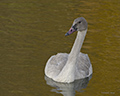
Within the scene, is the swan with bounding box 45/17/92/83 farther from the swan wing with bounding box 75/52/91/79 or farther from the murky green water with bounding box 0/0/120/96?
the murky green water with bounding box 0/0/120/96

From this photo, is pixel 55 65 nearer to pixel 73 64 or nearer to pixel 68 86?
pixel 73 64

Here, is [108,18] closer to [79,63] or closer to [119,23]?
[119,23]

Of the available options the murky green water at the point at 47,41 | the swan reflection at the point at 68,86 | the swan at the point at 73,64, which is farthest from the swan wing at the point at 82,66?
the murky green water at the point at 47,41

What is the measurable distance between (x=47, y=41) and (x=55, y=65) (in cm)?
300

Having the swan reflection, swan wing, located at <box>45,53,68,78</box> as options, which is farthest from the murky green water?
swan wing, located at <box>45,53,68,78</box>

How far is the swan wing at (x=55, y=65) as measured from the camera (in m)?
13.8

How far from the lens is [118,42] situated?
669 inches

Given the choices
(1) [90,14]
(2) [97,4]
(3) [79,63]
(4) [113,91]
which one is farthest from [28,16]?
(4) [113,91]

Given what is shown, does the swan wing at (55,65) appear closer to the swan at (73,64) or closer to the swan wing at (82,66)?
the swan at (73,64)

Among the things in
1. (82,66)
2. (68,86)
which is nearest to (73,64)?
(68,86)

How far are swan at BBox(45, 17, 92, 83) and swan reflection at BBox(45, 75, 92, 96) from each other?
0.13 meters

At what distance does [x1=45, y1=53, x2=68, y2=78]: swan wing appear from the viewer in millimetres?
13781

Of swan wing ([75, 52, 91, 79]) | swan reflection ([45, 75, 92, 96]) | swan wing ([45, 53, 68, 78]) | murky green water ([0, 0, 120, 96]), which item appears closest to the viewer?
swan reflection ([45, 75, 92, 96])

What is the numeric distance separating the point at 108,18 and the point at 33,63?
7479 millimetres
